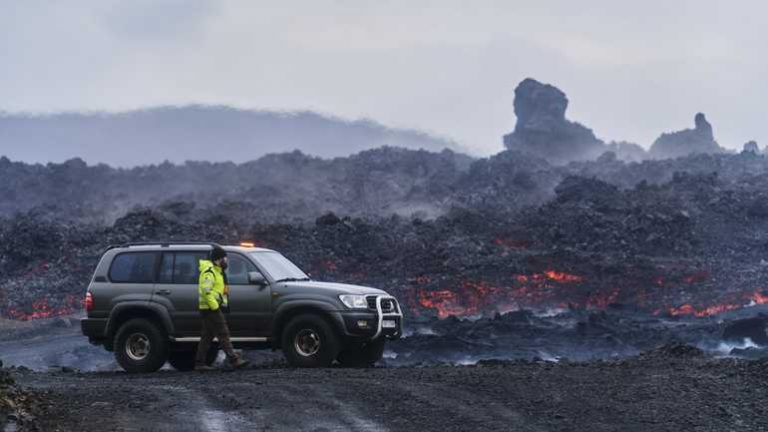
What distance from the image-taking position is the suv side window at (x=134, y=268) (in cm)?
1631

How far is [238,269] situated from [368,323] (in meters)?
2.24

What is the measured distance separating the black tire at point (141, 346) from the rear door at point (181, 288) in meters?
0.35

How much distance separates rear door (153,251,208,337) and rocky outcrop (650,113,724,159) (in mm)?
95013

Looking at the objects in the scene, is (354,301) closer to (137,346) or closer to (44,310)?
(137,346)

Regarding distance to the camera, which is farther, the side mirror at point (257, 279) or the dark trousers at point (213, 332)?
the side mirror at point (257, 279)

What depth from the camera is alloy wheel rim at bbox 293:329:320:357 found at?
1552cm

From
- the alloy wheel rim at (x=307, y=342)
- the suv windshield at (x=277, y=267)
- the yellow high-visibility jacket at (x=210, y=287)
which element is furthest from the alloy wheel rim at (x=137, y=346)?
the alloy wheel rim at (x=307, y=342)

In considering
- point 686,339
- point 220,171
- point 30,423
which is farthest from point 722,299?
point 220,171

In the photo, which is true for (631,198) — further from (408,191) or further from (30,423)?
(30,423)

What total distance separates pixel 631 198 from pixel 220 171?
42385 mm

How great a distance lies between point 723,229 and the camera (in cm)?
4581

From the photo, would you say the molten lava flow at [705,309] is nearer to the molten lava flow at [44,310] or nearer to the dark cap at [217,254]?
the molten lava flow at [44,310]

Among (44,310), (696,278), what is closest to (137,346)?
(44,310)

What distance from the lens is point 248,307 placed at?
1577 centimetres
